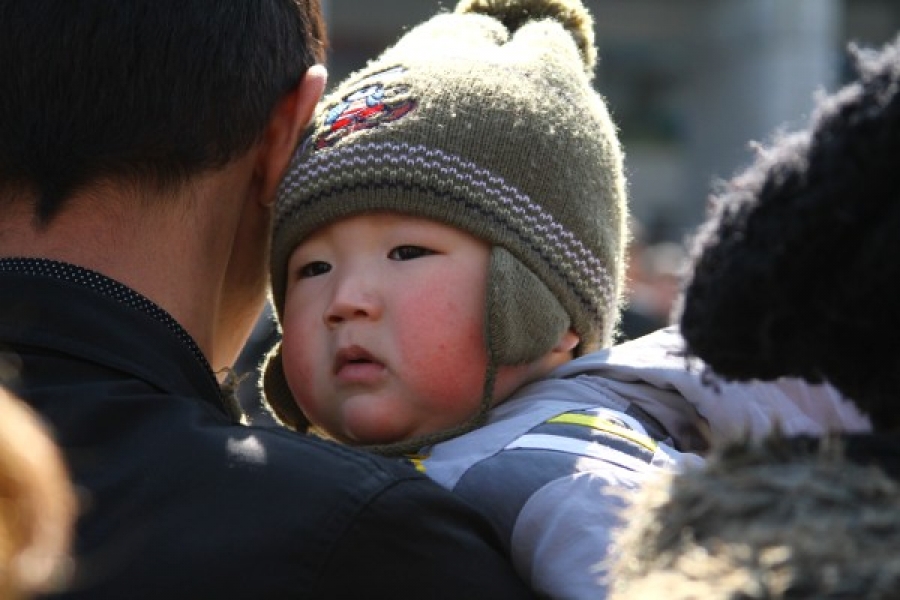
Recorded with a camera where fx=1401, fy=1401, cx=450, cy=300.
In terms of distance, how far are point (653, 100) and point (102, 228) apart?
1476 cm

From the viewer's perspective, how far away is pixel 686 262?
130 cm

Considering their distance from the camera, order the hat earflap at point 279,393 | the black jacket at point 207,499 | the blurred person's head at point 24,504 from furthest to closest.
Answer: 1. the hat earflap at point 279,393
2. the black jacket at point 207,499
3. the blurred person's head at point 24,504

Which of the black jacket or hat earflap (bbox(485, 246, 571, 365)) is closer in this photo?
the black jacket

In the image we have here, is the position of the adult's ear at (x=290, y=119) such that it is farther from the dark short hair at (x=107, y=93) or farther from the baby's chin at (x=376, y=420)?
the baby's chin at (x=376, y=420)

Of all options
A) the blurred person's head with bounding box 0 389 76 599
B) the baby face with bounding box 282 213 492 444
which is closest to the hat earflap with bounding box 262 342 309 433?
the baby face with bounding box 282 213 492 444

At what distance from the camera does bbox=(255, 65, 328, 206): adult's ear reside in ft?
7.42

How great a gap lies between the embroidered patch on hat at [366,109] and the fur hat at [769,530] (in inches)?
47.5

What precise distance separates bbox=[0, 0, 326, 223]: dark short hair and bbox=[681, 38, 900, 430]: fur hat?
105 cm

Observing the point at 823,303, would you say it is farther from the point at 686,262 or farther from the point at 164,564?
the point at 164,564

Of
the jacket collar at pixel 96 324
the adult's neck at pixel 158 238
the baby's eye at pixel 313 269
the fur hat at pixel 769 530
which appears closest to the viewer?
the fur hat at pixel 769 530

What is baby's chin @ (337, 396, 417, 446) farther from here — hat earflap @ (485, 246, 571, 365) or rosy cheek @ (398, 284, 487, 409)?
hat earflap @ (485, 246, 571, 365)

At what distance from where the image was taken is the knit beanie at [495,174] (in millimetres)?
2246

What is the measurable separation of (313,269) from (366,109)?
0.28 metres

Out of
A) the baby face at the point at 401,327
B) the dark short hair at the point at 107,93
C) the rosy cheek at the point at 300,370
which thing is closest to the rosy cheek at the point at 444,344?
the baby face at the point at 401,327
